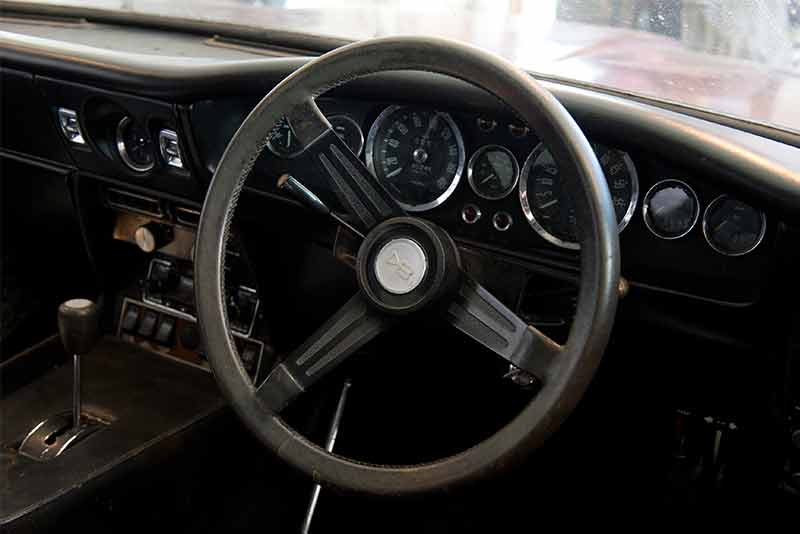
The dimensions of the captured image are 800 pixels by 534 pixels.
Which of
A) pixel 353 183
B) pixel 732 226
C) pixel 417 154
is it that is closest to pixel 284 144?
pixel 417 154

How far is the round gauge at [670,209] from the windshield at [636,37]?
14 centimetres

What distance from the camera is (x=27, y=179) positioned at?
224 cm

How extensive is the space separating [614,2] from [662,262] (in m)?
0.55

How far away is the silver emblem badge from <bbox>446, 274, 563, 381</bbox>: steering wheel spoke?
0.21 feet

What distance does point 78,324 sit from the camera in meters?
1.74

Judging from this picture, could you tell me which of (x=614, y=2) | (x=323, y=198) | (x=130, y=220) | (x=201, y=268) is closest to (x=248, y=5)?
(x=130, y=220)

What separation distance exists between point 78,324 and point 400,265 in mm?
736

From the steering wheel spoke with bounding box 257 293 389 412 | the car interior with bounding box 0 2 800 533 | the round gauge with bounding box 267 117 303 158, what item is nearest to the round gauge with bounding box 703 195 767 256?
the car interior with bounding box 0 2 800 533

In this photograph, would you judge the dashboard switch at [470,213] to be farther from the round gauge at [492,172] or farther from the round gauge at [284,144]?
the round gauge at [284,144]

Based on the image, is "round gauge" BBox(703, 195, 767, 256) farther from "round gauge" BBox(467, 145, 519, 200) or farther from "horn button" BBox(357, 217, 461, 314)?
"horn button" BBox(357, 217, 461, 314)

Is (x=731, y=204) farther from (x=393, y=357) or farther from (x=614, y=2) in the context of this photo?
(x=393, y=357)

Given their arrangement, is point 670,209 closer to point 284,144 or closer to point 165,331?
point 284,144

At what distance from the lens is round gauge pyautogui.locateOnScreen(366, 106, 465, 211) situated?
1537 millimetres

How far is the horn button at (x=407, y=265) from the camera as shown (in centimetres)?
127
